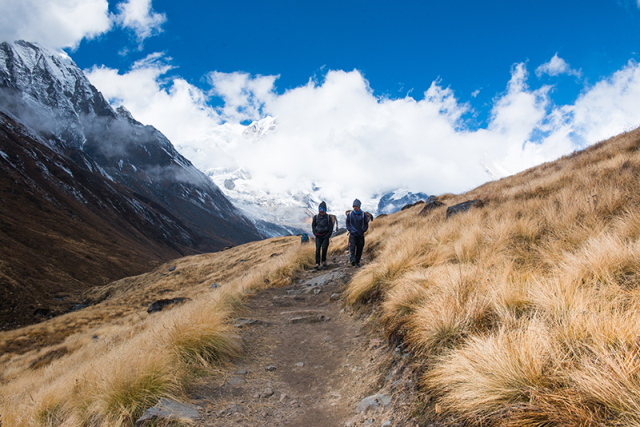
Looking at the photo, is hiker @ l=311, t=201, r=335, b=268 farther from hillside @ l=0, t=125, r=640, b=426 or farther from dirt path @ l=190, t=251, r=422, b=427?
dirt path @ l=190, t=251, r=422, b=427

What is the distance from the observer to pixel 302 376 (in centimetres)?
450

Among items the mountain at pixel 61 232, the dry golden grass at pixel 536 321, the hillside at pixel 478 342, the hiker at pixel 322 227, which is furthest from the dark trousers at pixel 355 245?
the mountain at pixel 61 232

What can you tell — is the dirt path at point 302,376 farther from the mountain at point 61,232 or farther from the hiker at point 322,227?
the mountain at point 61,232

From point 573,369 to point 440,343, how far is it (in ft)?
4.08

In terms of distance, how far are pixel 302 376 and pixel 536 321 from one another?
10.4 feet

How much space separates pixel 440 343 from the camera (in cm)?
317

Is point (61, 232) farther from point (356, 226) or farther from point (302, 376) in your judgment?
point (302, 376)

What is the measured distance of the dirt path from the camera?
3.37m

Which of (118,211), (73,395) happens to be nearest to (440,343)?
(73,395)

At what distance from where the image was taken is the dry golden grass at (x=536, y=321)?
6.14 ft

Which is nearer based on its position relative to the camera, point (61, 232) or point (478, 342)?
point (478, 342)

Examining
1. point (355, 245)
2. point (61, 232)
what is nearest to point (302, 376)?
point (355, 245)

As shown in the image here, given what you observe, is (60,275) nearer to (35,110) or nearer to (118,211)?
(118,211)

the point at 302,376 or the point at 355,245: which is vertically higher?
the point at 355,245
